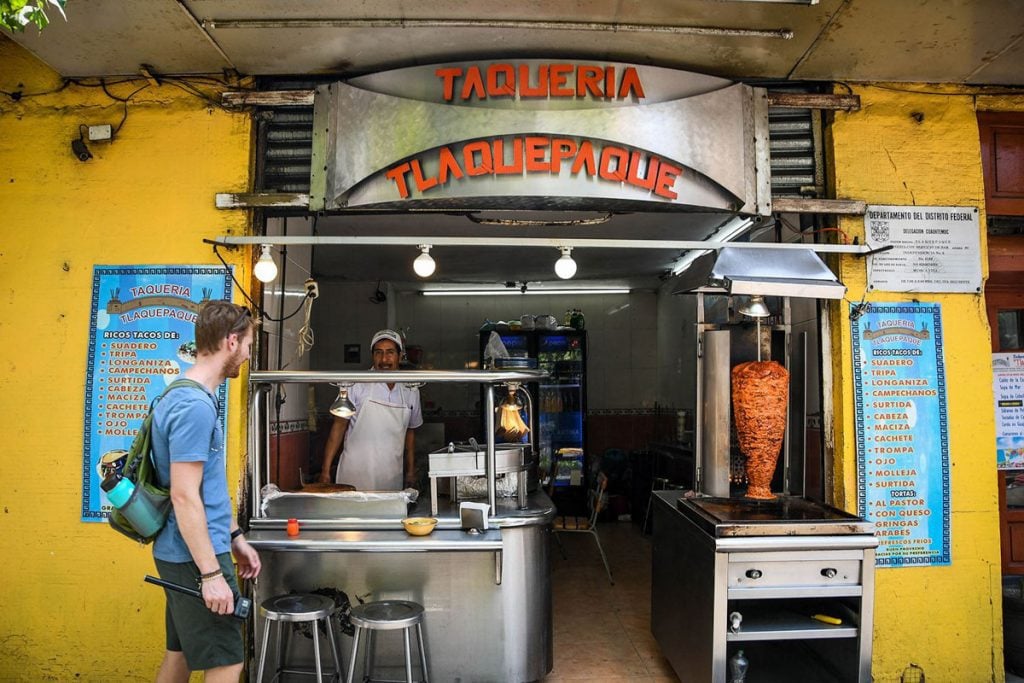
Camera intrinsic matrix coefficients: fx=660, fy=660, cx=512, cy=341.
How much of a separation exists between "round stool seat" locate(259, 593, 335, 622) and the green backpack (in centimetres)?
84

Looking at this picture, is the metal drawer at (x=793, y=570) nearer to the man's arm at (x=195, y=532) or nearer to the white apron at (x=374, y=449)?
the man's arm at (x=195, y=532)

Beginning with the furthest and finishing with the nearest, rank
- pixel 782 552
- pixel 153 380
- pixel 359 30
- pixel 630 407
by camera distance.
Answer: pixel 630 407, pixel 153 380, pixel 359 30, pixel 782 552

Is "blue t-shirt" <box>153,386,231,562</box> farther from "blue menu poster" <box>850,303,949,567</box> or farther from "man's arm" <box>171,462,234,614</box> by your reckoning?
"blue menu poster" <box>850,303,949,567</box>

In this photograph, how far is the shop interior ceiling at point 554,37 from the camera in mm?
3453

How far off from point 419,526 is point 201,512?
A: 132 centimetres

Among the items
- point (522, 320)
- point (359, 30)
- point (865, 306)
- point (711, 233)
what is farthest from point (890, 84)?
point (522, 320)

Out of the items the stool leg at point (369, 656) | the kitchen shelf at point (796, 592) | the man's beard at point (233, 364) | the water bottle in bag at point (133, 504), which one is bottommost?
the stool leg at point (369, 656)

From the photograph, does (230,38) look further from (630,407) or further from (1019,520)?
(630,407)

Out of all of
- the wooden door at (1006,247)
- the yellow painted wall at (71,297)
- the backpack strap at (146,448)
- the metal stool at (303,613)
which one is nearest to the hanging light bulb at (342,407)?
the yellow painted wall at (71,297)

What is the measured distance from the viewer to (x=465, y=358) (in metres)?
10.1

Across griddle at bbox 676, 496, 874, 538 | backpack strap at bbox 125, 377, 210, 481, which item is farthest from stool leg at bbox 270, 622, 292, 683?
griddle at bbox 676, 496, 874, 538

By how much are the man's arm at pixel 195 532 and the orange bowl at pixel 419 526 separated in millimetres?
1199

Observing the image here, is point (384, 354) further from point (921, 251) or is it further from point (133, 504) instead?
point (921, 251)

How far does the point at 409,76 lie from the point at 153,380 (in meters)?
2.38
